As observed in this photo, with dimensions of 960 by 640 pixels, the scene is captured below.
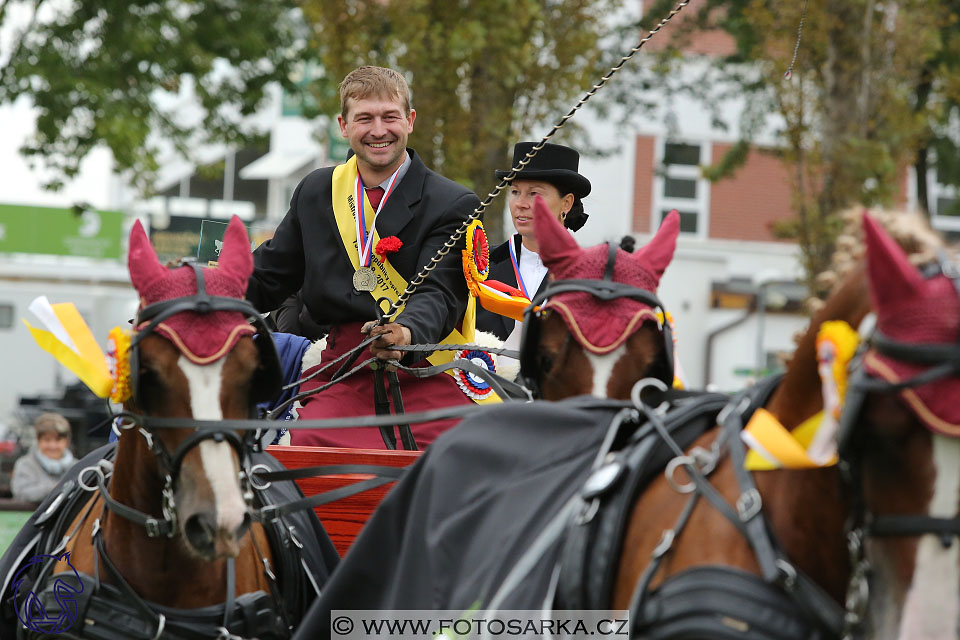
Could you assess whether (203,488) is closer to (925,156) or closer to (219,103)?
(219,103)

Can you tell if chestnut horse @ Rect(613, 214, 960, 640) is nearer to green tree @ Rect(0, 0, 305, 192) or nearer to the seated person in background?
the seated person in background

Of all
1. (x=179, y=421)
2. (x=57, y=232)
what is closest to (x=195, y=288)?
(x=179, y=421)

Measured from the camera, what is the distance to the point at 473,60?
12.0 meters

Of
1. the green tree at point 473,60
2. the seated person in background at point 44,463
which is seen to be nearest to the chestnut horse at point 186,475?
the seated person in background at point 44,463

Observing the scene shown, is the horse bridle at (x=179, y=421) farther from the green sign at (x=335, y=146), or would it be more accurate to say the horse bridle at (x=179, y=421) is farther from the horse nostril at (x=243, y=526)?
the green sign at (x=335, y=146)

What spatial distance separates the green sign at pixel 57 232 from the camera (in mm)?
26484

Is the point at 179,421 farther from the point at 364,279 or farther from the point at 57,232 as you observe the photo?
the point at 57,232

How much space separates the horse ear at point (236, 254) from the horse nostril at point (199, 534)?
2.51ft

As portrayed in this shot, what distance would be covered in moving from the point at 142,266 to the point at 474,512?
1310 millimetres

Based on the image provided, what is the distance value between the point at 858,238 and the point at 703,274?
23.7m

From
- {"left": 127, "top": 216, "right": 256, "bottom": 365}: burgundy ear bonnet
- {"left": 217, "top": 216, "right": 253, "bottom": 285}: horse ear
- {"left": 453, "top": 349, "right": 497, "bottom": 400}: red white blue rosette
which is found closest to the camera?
{"left": 127, "top": 216, "right": 256, "bottom": 365}: burgundy ear bonnet

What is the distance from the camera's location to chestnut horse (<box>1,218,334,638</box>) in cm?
362

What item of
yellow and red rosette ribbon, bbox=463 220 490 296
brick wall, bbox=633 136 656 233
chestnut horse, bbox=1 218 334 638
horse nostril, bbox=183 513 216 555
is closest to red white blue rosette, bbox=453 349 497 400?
yellow and red rosette ribbon, bbox=463 220 490 296

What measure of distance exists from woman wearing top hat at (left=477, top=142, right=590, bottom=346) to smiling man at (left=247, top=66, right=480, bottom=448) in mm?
733
